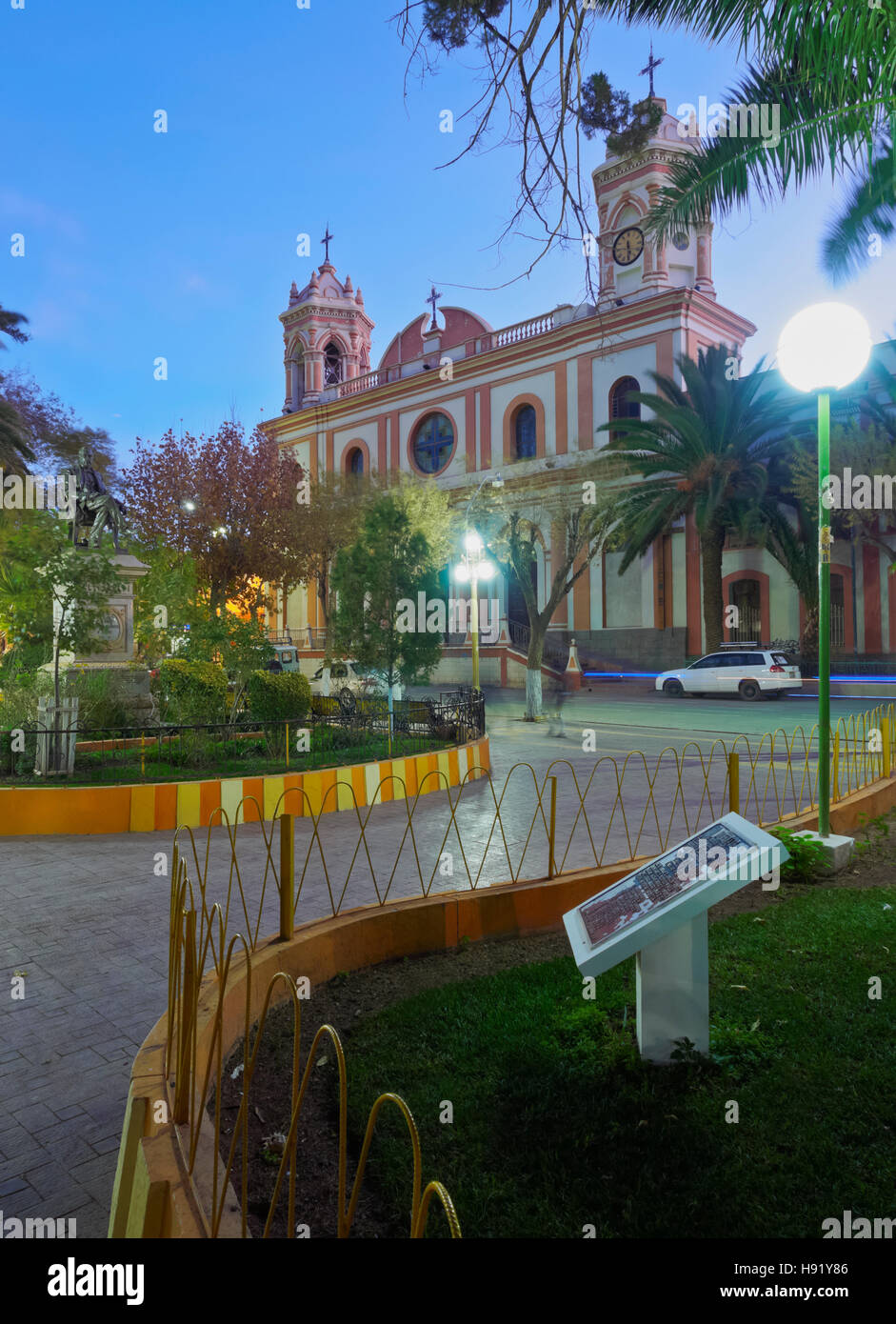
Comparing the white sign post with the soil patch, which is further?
the white sign post

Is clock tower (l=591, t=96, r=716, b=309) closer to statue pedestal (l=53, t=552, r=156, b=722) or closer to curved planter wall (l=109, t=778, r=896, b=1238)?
statue pedestal (l=53, t=552, r=156, b=722)

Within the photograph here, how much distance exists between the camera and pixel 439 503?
26.2 m

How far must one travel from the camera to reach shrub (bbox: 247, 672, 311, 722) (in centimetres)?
1120

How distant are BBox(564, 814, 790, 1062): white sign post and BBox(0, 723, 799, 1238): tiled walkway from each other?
1.92m

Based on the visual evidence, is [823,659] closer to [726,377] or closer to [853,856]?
[853,856]

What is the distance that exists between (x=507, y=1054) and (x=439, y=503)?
2382 centimetres

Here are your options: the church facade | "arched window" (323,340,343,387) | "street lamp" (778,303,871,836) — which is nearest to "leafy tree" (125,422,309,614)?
the church facade

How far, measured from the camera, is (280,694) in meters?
11.2

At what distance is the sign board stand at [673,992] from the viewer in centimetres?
319

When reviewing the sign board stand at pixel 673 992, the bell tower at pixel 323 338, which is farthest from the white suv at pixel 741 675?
the bell tower at pixel 323 338

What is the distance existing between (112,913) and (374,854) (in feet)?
7.30

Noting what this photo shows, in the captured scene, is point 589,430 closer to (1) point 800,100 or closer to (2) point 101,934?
(1) point 800,100

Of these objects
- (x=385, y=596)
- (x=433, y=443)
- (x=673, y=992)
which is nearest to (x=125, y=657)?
(x=385, y=596)

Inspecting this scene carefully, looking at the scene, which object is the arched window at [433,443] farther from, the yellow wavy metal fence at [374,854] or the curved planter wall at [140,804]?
the curved planter wall at [140,804]
